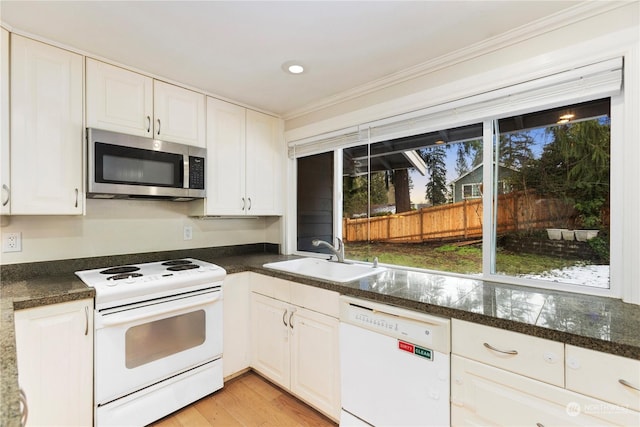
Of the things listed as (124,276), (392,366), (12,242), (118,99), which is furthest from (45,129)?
(392,366)

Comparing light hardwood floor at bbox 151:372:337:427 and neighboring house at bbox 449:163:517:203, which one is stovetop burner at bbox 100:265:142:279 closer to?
light hardwood floor at bbox 151:372:337:427

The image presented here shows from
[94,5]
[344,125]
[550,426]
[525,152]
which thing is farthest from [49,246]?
[525,152]

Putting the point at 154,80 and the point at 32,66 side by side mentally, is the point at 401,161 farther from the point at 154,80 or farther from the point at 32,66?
the point at 32,66

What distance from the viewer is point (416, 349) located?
147cm

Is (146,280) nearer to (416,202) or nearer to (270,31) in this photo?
(270,31)

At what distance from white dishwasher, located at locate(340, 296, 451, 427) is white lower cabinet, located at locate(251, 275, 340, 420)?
10 cm

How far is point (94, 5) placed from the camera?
4.76 ft

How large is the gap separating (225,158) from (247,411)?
1901mm

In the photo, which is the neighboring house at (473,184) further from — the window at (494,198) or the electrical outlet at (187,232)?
the electrical outlet at (187,232)

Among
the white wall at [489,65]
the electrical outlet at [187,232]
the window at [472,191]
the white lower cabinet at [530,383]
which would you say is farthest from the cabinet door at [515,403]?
the electrical outlet at [187,232]

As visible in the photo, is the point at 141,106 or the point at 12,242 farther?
the point at 141,106

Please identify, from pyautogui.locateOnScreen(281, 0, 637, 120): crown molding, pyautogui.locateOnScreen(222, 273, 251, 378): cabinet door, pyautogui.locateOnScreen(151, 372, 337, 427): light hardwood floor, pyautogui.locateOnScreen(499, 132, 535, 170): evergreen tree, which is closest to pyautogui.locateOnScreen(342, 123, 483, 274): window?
pyautogui.locateOnScreen(499, 132, 535, 170): evergreen tree

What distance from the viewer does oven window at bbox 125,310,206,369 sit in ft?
5.83

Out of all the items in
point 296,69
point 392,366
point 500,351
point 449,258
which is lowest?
point 392,366
